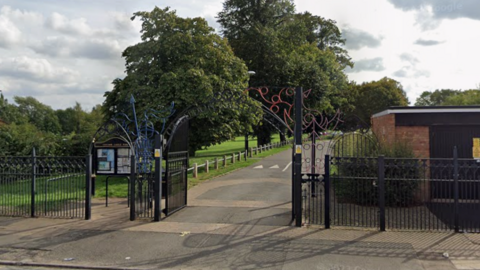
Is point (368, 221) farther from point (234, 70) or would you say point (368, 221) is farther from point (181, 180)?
point (234, 70)

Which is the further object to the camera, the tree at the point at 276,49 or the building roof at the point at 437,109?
the tree at the point at 276,49

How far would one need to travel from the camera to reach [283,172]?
2078 cm

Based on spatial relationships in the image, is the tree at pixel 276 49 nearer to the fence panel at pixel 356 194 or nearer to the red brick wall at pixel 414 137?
the red brick wall at pixel 414 137

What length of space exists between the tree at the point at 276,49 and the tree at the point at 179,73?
11.6 meters

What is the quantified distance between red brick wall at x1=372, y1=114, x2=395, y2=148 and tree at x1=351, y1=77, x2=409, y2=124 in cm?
4506

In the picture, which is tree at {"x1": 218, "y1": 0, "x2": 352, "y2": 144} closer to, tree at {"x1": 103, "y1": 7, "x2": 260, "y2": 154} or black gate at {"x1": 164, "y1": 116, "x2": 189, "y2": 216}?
tree at {"x1": 103, "y1": 7, "x2": 260, "y2": 154}

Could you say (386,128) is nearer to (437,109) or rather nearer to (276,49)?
(437,109)

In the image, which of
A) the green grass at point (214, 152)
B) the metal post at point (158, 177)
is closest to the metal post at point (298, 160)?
the metal post at point (158, 177)

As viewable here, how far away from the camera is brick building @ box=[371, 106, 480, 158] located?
1195 cm

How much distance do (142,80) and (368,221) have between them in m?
14.3

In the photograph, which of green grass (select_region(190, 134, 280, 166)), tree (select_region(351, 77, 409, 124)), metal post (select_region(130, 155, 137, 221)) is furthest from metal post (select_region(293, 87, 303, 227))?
tree (select_region(351, 77, 409, 124))

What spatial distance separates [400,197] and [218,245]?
4.55 m

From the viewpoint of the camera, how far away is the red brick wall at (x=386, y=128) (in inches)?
482

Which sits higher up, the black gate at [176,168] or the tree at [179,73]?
the tree at [179,73]
